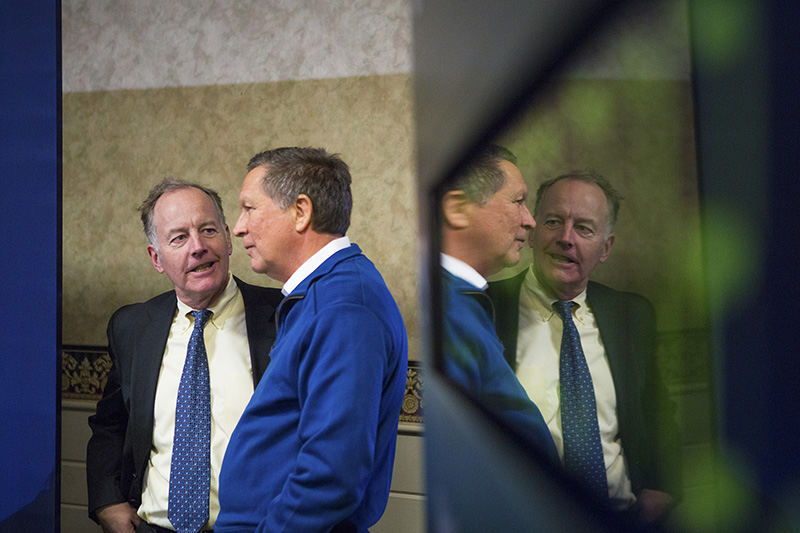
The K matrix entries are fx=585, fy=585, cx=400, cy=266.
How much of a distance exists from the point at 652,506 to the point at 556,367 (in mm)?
112

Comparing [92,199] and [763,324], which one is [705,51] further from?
[92,199]

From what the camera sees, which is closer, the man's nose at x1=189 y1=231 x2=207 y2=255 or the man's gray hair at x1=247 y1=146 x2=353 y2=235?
the man's gray hair at x1=247 y1=146 x2=353 y2=235

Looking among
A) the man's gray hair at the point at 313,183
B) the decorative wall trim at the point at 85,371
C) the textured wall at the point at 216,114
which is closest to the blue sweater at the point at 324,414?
the man's gray hair at the point at 313,183

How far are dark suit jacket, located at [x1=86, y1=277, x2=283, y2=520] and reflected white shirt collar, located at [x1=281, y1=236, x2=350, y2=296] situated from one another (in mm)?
516

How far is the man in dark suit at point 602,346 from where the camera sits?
213mm

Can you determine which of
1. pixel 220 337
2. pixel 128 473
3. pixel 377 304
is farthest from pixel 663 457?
pixel 128 473

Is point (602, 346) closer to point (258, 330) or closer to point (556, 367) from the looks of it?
point (556, 367)

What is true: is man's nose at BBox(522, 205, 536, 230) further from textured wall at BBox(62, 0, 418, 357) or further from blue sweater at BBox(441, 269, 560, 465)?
textured wall at BBox(62, 0, 418, 357)

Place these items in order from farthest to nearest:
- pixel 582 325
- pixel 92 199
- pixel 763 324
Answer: pixel 92 199 < pixel 582 325 < pixel 763 324

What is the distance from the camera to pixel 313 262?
1244mm

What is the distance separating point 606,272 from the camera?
0.24m

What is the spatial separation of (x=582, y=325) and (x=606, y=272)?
0.13 ft

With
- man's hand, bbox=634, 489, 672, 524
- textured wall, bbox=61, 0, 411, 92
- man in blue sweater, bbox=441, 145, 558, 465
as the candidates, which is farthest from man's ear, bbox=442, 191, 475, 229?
textured wall, bbox=61, 0, 411, 92

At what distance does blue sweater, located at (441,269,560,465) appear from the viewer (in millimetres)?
373
